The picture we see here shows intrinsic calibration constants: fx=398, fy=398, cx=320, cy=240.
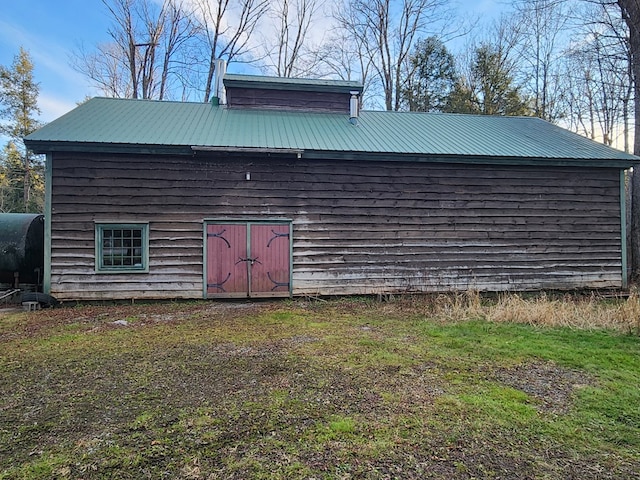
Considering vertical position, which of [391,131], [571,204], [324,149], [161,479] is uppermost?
[391,131]

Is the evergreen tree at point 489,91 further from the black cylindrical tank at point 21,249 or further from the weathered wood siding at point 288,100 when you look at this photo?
the black cylindrical tank at point 21,249

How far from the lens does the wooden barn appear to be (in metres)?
8.80

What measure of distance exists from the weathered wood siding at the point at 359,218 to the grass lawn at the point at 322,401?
2633 mm

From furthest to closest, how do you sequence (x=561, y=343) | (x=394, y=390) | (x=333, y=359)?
1. (x=561, y=343)
2. (x=333, y=359)
3. (x=394, y=390)

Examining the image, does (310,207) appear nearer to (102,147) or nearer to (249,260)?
(249,260)

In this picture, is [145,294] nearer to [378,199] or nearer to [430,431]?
[378,199]

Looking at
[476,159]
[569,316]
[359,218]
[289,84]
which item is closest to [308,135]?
[359,218]

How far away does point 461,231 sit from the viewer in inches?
397

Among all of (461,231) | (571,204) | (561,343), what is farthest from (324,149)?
(571,204)

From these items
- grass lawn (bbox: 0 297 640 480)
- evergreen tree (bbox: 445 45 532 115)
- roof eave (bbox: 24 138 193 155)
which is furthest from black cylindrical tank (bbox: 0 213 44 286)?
evergreen tree (bbox: 445 45 532 115)

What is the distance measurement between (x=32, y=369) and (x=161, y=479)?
3124 millimetres

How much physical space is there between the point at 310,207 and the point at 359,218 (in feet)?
A: 4.06

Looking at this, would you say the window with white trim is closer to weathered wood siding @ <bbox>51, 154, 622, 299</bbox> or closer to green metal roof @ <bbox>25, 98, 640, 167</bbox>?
weathered wood siding @ <bbox>51, 154, 622, 299</bbox>

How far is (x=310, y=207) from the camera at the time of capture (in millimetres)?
9523
